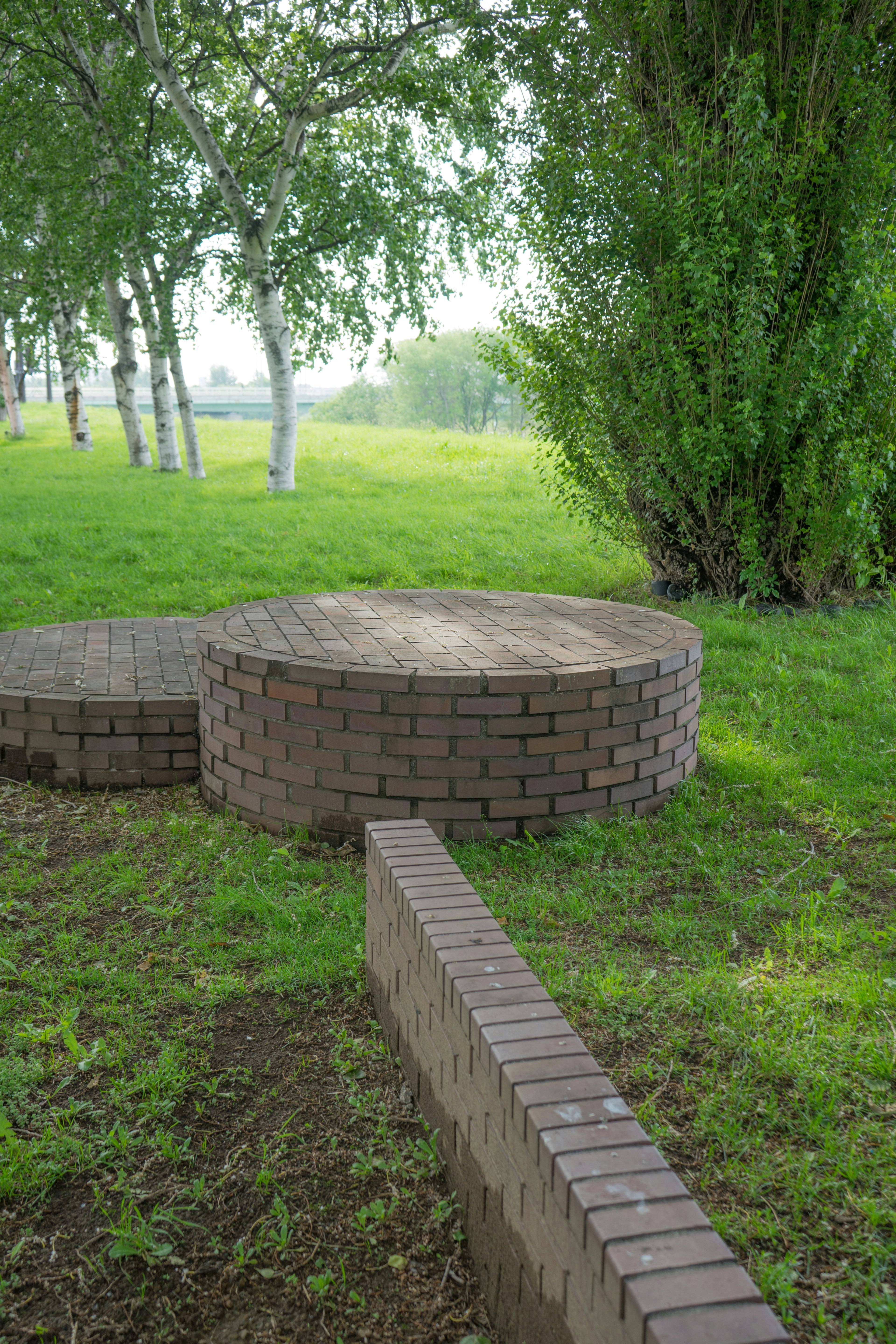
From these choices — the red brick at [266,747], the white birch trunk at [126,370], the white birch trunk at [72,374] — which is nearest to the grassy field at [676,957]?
the red brick at [266,747]

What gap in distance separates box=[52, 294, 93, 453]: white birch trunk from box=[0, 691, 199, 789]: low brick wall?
14552mm

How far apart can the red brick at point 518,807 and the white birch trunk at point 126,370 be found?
1462 centimetres

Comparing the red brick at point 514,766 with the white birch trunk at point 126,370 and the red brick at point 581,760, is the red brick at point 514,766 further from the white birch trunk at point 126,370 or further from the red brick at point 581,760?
the white birch trunk at point 126,370

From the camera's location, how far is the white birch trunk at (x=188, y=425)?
15.8 m

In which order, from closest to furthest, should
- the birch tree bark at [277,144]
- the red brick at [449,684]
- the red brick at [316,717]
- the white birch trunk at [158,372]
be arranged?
1. the red brick at [449,684]
2. the red brick at [316,717]
3. the birch tree bark at [277,144]
4. the white birch trunk at [158,372]

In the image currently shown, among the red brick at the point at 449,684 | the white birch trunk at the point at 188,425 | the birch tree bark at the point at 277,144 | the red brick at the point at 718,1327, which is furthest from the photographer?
the white birch trunk at the point at 188,425

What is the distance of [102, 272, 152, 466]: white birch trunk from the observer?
16.3 m

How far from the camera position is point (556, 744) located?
3473 mm

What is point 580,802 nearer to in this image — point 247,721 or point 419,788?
point 419,788

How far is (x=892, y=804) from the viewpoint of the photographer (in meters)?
3.90

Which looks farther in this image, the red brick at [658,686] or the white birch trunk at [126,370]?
the white birch trunk at [126,370]

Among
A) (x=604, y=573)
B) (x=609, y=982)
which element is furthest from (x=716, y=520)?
(x=609, y=982)

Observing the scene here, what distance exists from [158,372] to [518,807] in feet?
48.5

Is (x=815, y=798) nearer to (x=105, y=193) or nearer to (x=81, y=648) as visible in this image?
(x=81, y=648)
